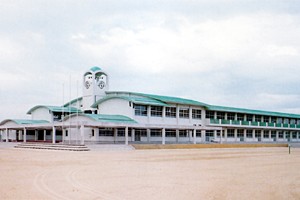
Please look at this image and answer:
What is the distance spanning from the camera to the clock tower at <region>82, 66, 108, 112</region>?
4966 centimetres

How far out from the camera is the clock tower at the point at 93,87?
1955 inches

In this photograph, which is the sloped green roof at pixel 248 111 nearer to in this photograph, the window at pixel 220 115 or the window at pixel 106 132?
the window at pixel 220 115

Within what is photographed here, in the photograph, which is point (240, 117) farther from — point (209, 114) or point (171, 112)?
point (171, 112)

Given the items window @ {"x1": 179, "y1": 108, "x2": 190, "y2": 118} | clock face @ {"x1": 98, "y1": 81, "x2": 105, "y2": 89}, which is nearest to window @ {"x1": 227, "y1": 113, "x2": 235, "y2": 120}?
window @ {"x1": 179, "y1": 108, "x2": 190, "y2": 118}

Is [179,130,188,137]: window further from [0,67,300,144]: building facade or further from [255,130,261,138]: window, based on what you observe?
[255,130,261,138]: window

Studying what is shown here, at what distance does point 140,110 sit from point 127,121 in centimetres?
387

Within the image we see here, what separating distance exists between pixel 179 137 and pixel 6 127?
22.6 metres

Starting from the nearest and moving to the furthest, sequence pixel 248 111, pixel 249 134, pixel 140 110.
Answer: pixel 140 110
pixel 248 111
pixel 249 134

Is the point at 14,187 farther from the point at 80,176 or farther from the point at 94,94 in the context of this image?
the point at 94,94

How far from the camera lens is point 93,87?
4966 cm

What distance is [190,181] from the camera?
1453cm

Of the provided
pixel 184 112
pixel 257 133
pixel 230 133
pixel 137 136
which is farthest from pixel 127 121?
pixel 257 133

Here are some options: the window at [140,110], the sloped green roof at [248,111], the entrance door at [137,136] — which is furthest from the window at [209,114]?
the entrance door at [137,136]

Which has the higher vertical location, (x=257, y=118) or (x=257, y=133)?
(x=257, y=118)
